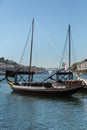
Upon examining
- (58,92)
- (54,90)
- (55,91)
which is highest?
(54,90)

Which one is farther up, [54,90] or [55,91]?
[54,90]

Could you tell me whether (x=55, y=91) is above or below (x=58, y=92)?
above

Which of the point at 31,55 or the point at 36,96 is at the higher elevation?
the point at 31,55

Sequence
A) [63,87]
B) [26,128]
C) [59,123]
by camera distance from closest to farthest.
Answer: [26,128], [59,123], [63,87]

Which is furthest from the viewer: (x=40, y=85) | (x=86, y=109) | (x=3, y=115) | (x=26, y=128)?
(x=40, y=85)

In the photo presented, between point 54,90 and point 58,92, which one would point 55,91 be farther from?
point 58,92

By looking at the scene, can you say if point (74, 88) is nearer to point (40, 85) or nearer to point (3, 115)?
point (40, 85)

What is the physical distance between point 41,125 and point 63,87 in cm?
2676

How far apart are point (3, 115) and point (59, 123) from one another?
6.94m

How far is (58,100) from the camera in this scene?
54.1 m

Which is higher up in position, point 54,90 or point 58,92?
point 54,90

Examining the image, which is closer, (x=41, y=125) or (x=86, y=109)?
(x=41, y=125)

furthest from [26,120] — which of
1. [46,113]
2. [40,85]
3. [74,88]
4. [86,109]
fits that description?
[40,85]

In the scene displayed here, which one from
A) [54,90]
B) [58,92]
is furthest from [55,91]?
[58,92]
